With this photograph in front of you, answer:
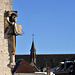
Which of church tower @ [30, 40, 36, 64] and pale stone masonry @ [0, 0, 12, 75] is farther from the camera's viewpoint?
church tower @ [30, 40, 36, 64]

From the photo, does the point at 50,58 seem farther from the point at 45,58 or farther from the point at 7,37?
the point at 7,37

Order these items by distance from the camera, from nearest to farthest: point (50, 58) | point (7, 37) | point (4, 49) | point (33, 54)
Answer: point (4, 49) → point (7, 37) → point (33, 54) → point (50, 58)

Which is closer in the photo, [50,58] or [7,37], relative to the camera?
[7,37]

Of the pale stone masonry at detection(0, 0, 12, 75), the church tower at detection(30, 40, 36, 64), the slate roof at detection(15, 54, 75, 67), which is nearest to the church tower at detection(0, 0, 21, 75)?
the pale stone masonry at detection(0, 0, 12, 75)

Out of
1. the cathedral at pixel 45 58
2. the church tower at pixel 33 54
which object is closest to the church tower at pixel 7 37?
the cathedral at pixel 45 58

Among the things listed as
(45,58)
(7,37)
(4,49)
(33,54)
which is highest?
(7,37)

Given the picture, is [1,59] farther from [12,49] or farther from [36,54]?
[36,54]

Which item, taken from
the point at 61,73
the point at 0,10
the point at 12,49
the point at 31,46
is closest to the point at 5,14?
the point at 0,10

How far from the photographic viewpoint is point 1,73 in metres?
10.1

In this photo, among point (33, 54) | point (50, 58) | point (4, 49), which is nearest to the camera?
point (4, 49)

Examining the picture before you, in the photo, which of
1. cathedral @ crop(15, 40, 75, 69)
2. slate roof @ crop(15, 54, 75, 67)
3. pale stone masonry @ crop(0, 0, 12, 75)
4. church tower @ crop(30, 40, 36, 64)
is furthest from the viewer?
slate roof @ crop(15, 54, 75, 67)

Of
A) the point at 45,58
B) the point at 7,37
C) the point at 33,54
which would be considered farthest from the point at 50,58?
the point at 7,37

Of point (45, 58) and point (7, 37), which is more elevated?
point (7, 37)

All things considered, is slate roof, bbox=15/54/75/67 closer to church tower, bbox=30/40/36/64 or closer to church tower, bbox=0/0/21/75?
church tower, bbox=30/40/36/64
